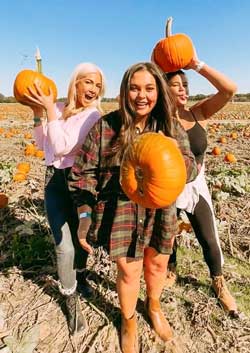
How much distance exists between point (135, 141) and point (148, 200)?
1.24 ft

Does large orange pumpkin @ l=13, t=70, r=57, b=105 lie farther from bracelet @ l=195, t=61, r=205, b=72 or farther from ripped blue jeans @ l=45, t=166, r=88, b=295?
bracelet @ l=195, t=61, r=205, b=72

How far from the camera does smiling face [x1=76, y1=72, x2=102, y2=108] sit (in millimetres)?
2594

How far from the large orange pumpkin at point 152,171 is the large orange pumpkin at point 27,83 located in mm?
984

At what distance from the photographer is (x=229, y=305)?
3.17 m

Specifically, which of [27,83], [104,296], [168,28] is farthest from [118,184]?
[168,28]

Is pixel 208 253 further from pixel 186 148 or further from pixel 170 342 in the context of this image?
pixel 186 148

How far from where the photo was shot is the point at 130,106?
7.55 feet

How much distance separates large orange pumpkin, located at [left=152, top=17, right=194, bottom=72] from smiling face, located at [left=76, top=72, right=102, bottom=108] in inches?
27.2

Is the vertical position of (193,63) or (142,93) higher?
(193,63)

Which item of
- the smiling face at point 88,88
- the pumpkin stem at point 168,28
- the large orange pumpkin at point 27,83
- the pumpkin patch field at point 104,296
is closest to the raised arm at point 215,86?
the pumpkin stem at point 168,28

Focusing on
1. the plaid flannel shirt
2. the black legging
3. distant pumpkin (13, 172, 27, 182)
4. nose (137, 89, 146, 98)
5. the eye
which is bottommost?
distant pumpkin (13, 172, 27, 182)

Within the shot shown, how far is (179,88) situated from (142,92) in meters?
0.72

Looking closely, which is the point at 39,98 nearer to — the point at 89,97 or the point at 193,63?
the point at 89,97

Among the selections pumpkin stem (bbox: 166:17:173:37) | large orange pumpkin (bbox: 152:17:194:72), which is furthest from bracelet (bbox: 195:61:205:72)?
pumpkin stem (bbox: 166:17:173:37)
